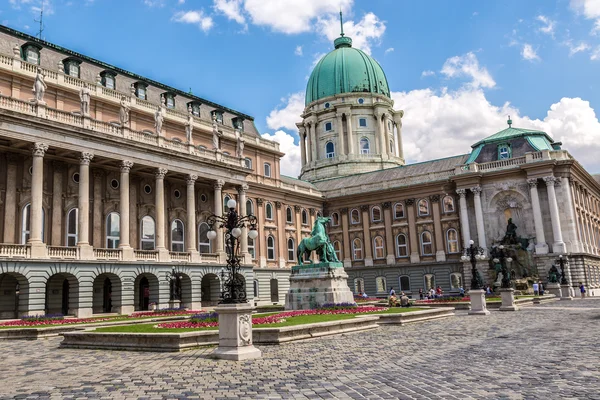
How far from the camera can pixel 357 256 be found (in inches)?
2677

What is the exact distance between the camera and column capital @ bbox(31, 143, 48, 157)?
113ft

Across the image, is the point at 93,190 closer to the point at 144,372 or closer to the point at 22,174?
the point at 22,174

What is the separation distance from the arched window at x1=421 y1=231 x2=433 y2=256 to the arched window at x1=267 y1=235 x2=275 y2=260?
18284mm

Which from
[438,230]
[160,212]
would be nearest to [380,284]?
[438,230]

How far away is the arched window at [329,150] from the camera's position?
8901 cm

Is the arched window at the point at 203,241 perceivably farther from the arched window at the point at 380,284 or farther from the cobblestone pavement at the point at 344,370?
the cobblestone pavement at the point at 344,370

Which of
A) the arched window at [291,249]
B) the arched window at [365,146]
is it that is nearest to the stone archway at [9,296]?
the arched window at [291,249]

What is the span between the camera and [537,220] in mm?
55906

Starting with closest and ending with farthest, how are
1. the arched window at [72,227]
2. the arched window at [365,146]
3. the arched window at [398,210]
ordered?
the arched window at [72,227] → the arched window at [398,210] → the arched window at [365,146]

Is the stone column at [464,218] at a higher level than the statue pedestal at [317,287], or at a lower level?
higher

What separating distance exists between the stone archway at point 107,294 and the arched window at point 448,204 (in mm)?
39472

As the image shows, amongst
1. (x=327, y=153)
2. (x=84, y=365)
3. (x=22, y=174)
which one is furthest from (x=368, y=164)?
(x=84, y=365)

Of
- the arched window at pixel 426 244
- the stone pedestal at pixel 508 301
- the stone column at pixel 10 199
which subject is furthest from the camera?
the arched window at pixel 426 244

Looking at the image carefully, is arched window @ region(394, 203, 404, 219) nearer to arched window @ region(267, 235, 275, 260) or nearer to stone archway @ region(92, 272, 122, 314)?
arched window @ region(267, 235, 275, 260)
